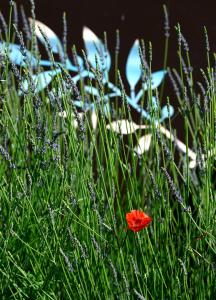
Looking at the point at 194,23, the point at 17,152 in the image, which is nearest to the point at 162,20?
the point at 194,23

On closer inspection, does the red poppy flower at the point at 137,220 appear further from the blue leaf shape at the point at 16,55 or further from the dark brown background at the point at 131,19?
the dark brown background at the point at 131,19

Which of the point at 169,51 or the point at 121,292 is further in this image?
the point at 169,51

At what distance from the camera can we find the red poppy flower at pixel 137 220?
75.2 inches

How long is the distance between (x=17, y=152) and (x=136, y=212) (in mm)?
694

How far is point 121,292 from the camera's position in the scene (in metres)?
2.04

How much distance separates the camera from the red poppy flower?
191cm

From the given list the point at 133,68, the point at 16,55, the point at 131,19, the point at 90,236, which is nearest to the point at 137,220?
the point at 90,236

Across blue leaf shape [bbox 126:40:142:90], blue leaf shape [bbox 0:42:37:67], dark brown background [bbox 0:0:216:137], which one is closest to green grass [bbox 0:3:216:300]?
blue leaf shape [bbox 0:42:37:67]

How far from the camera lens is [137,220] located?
1.96 metres

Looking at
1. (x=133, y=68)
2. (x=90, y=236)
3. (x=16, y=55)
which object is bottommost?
(x=90, y=236)

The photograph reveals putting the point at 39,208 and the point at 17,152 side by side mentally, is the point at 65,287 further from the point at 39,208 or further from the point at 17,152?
the point at 17,152

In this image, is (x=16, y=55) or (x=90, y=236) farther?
(x=16, y=55)

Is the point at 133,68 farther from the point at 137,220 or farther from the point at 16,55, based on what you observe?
the point at 137,220

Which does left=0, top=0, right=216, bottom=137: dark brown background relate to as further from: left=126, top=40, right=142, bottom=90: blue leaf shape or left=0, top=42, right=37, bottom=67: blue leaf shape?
left=0, top=42, right=37, bottom=67: blue leaf shape
